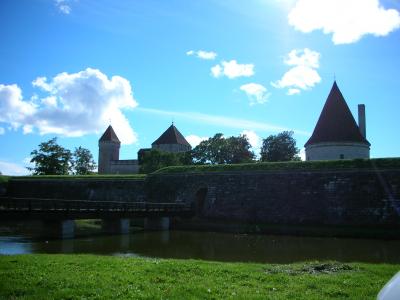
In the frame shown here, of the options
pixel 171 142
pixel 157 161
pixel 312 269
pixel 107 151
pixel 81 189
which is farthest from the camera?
pixel 107 151

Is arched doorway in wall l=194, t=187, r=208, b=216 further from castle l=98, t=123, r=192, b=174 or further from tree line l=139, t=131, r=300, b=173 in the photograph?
castle l=98, t=123, r=192, b=174

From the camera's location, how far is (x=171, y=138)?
6500 centimetres

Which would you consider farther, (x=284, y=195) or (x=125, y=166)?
(x=125, y=166)

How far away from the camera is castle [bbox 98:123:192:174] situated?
6481 cm

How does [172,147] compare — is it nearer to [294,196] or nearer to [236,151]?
[236,151]

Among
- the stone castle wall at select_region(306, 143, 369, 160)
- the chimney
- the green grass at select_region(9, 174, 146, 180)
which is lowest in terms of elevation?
the green grass at select_region(9, 174, 146, 180)

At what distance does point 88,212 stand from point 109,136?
49.4m

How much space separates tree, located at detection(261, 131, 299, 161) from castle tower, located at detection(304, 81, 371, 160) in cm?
2208

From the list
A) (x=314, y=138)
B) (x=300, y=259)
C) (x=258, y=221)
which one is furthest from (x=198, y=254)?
(x=314, y=138)

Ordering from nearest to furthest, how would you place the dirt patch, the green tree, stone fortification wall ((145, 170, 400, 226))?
the dirt patch, stone fortification wall ((145, 170, 400, 226)), the green tree

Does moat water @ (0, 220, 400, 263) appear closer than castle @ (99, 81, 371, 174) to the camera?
Yes

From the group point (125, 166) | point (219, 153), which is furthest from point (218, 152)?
point (125, 166)

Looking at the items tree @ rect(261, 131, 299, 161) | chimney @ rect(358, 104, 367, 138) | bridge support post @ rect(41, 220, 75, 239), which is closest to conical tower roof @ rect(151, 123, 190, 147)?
tree @ rect(261, 131, 299, 161)

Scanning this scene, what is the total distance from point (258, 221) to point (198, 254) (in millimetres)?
13525
